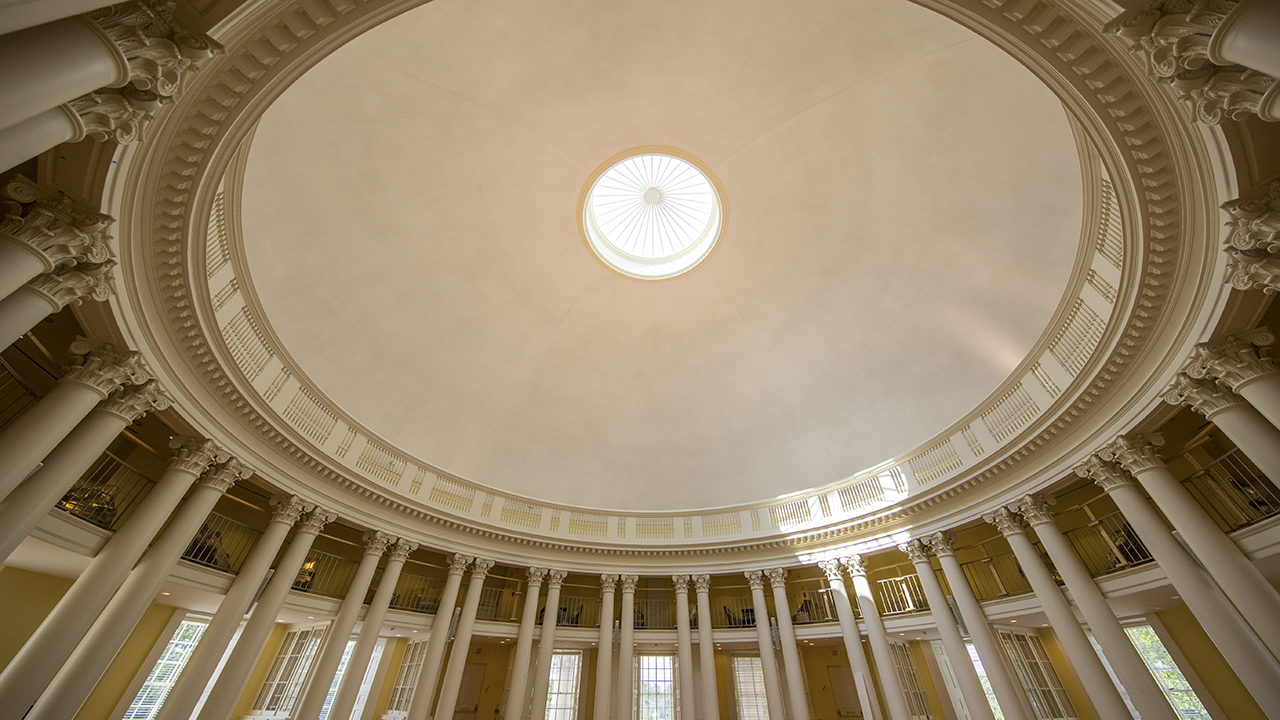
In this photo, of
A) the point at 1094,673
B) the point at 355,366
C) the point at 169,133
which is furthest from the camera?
the point at 355,366

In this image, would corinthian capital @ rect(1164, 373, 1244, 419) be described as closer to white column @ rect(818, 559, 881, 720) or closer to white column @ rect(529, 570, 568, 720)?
white column @ rect(818, 559, 881, 720)

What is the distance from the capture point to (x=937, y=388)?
18453 millimetres

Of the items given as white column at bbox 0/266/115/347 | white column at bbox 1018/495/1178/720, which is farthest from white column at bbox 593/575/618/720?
white column at bbox 0/266/115/347

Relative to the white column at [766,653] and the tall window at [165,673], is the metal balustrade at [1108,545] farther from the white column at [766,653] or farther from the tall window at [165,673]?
the tall window at [165,673]

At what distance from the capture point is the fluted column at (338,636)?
13562 millimetres

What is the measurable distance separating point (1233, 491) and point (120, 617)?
24577mm

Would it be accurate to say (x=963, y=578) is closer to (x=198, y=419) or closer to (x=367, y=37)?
(x=198, y=419)

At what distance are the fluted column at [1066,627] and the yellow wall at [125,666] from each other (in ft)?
80.0

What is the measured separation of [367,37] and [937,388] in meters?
21.5

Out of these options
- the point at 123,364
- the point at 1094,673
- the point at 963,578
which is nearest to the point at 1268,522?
the point at 1094,673

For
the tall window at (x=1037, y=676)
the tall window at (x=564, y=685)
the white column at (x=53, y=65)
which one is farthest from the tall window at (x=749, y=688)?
the white column at (x=53, y=65)

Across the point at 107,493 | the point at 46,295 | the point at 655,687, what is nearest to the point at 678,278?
the point at 655,687

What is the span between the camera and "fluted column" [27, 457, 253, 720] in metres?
9.20

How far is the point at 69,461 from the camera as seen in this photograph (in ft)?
28.3
